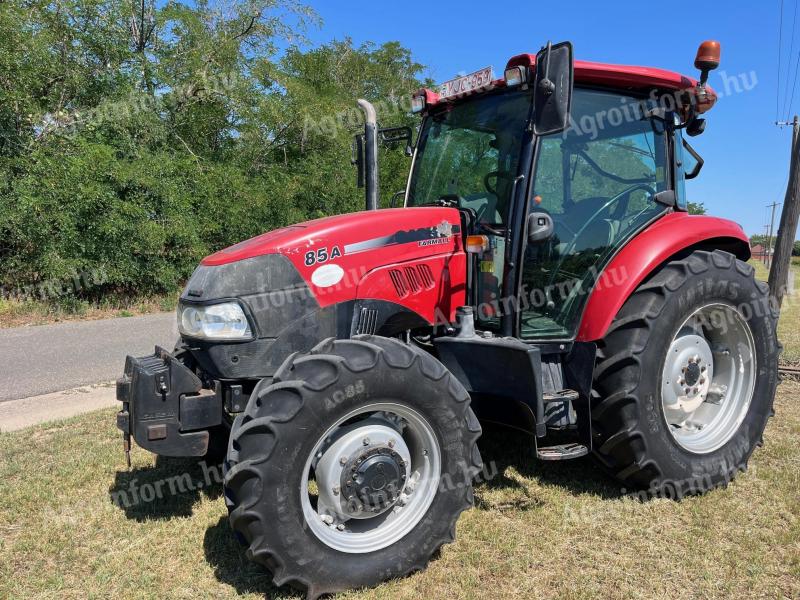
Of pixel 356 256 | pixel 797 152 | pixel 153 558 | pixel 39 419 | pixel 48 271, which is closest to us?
pixel 153 558

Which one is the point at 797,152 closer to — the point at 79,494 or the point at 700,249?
the point at 700,249

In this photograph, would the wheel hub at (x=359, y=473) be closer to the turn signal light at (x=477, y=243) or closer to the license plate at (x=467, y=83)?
the turn signal light at (x=477, y=243)

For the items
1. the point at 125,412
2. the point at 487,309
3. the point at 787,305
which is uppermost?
the point at 487,309

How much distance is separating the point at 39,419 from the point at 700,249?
17.5 feet

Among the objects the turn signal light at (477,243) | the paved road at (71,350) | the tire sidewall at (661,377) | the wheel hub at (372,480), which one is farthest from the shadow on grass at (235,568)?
the paved road at (71,350)

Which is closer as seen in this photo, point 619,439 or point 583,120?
point 619,439

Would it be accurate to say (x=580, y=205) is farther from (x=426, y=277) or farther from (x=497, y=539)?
(x=497, y=539)

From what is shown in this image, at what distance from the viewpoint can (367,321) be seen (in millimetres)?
3127

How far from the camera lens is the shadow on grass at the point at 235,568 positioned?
8.35 feet

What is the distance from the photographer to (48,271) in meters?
9.39

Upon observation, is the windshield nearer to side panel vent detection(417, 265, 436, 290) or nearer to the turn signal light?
the turn signal light

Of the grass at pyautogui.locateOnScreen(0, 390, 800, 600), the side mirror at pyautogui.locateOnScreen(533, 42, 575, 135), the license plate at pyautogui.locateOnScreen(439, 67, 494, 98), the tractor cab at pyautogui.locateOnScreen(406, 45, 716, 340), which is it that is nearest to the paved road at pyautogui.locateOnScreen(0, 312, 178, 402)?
the grass at pyautogui.locateOnScreen(0, 390, 800, 600)

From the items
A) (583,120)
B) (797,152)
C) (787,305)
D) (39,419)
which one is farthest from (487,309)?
(787,305)

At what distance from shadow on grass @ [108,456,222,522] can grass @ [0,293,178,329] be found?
6.75m
